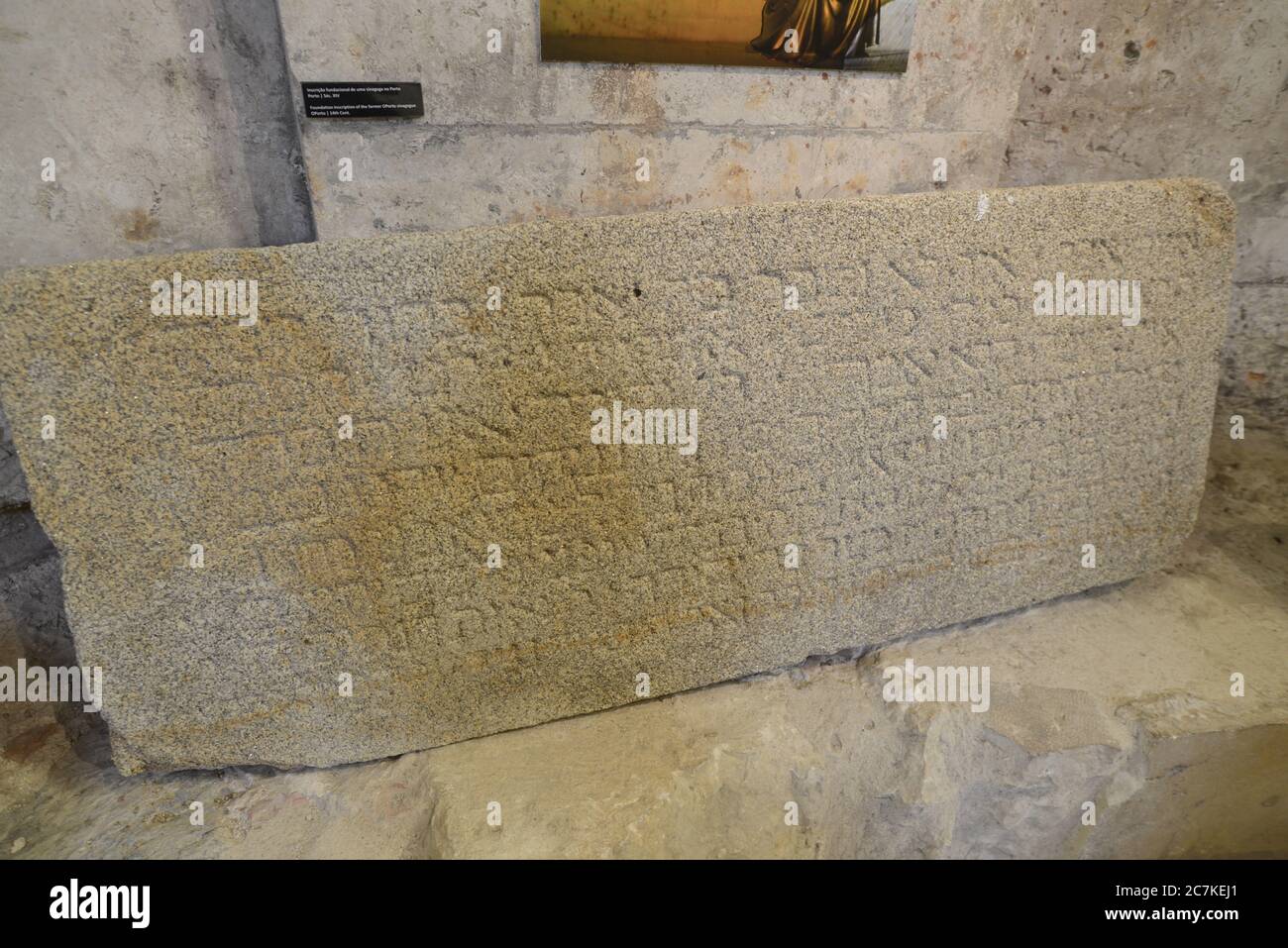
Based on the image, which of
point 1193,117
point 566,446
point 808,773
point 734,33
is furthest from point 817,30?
point 808,773

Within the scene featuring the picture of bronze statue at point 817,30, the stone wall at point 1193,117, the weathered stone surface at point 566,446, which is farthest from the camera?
the stone wall at point 1193,117

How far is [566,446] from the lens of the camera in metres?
1.44

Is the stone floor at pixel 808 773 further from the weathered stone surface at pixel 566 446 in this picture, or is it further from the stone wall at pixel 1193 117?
the stone wall at pixel 1193 117

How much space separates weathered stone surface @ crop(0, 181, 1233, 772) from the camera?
1249 millimetres

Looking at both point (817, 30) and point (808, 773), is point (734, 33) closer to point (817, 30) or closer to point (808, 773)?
point (817, 30)

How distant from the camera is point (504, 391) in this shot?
4.51ft

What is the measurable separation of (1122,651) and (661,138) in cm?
183

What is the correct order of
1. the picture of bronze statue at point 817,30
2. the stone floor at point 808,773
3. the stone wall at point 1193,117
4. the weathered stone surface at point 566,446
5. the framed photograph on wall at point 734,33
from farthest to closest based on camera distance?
the stone wall at point 1193,117
the picture of bronze statue at point 817,30
the framed photograph on wall at point 734,33
the stone floor at point 808,773
the weathered stone surface at point 566,446

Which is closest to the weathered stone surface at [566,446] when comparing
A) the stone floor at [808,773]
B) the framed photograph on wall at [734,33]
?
the stone floor at [808,773]

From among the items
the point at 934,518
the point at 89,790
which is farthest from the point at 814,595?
the point at 89,790

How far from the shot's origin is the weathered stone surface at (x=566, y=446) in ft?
4.10

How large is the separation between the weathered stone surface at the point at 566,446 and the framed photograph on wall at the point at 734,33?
0.81m

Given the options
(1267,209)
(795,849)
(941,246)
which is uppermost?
(1267,209)

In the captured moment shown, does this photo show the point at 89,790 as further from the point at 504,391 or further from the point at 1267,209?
the point at 1267,209
